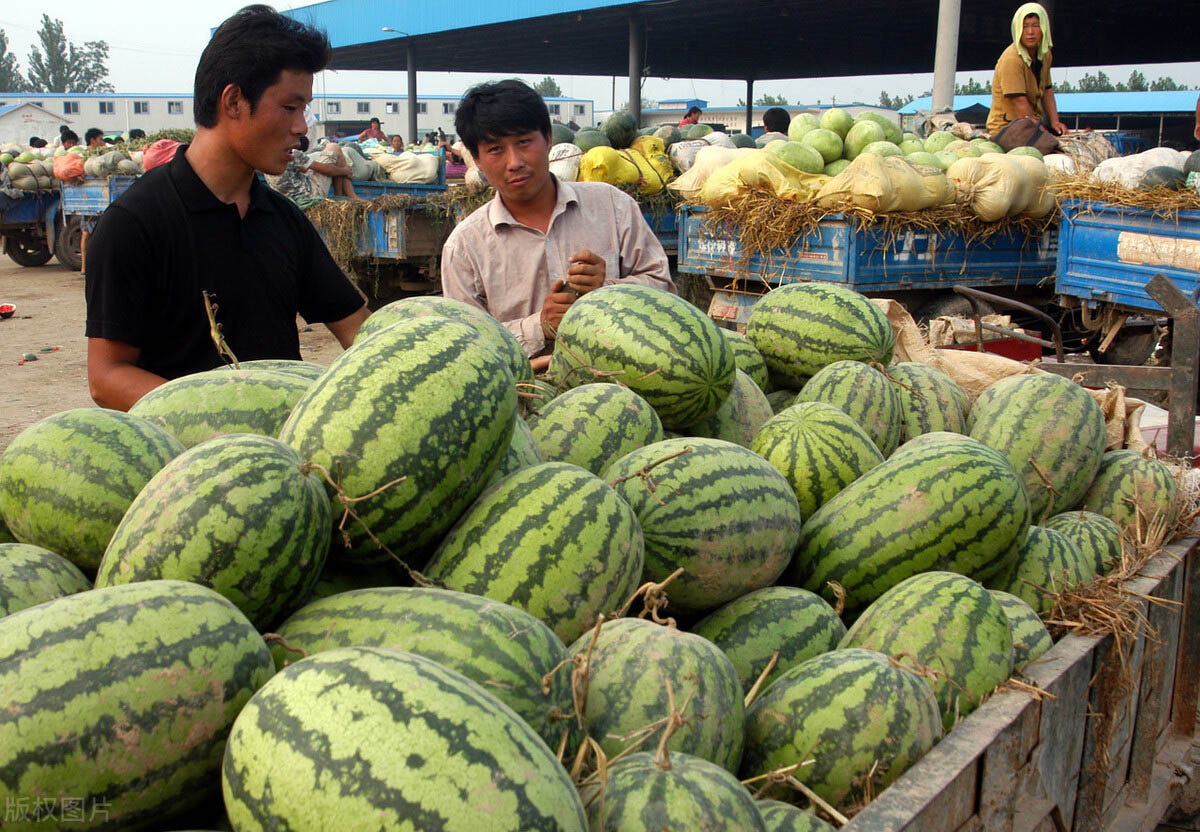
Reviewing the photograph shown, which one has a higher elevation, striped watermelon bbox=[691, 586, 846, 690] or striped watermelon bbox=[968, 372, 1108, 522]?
striped watermelon bbox=[968, 372, 1108, 522]

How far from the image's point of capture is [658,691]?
1.50 meters

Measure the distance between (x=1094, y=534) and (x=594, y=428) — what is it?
137 centimetres

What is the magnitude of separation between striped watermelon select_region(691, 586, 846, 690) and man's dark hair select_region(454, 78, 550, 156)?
277 centimetres

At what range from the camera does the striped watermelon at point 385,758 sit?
40.9 inches

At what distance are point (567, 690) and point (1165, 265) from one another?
6.99 metres

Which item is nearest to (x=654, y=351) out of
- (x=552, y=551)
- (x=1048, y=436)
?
(x=552, y=551)

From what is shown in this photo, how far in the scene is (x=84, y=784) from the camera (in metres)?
1.13

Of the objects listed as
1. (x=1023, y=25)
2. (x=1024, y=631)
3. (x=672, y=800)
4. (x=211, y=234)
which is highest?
(x=1023, y=25)

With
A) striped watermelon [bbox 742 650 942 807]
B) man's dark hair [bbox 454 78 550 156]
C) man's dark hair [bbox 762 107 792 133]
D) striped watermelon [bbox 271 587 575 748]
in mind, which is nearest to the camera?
striped watermelon [bbox 271 587 575 748]

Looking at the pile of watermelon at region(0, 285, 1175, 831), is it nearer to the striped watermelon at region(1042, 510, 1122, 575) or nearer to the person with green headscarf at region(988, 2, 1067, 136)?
the striped watermelon at region(1042, 510, 1122, 575)

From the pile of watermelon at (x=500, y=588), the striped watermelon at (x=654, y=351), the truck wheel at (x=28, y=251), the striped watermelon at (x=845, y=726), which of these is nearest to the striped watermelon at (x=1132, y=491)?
the pile of watermelon at (x=500, y=588)

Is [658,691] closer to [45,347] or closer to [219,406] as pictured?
[219,406]

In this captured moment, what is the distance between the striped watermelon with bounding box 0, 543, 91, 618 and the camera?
1.43m

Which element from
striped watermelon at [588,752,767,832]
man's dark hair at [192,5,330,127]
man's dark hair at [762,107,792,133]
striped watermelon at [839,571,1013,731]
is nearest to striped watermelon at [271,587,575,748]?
striped watermelon at [588,752,767,832]
